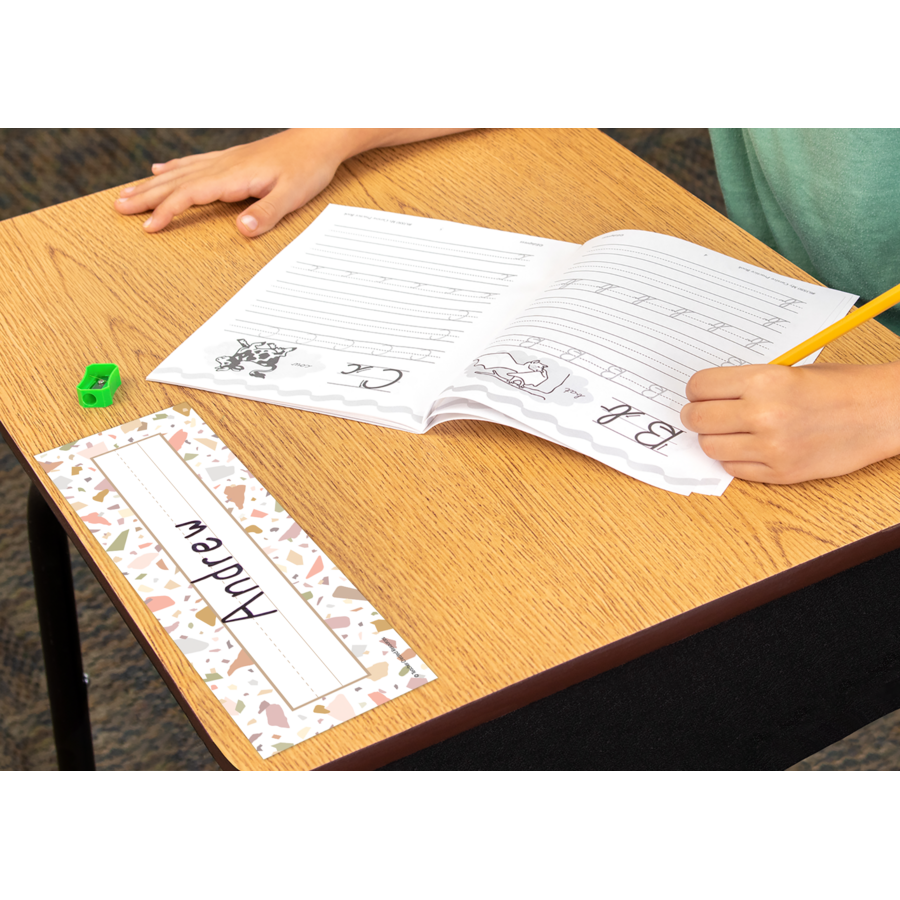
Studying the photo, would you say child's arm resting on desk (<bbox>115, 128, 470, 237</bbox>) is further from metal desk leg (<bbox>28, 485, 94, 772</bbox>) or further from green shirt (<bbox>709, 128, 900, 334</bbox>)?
Answer: green shirt (<bbox>709, 128, 900, 334</bbox>)

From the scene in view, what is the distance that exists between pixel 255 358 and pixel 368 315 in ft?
0.29

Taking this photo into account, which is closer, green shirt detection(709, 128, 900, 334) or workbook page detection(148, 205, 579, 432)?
workbook page detection(148, 205, 579, 432)

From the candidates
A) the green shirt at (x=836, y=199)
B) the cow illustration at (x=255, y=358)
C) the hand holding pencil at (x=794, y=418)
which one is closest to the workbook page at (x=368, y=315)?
the cow illustration at (x=255, y=358)

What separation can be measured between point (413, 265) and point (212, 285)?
15 cm

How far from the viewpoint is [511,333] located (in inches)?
26.5

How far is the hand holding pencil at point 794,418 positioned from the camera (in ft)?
1.93

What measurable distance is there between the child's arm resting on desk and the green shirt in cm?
39

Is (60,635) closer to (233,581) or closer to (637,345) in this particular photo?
(233,581)

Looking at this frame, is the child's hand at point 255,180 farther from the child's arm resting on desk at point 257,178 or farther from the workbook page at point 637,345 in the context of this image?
the workbook page at point 637,345

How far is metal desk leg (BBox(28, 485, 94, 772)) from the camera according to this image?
84 centimetres

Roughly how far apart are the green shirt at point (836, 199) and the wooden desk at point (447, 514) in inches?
6.5

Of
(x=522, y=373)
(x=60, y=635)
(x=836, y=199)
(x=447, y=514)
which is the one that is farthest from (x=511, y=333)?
(x=60, y=635)

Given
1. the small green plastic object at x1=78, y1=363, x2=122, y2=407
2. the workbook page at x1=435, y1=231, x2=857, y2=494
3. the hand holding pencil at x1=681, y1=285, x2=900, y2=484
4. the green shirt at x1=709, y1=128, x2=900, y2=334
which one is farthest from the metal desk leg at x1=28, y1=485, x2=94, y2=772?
the green shirt at x1=709, y1=128, x2=900, y2=334

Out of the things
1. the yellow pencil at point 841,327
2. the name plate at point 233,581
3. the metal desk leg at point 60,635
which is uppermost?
the yellow pencil at point 841,327
